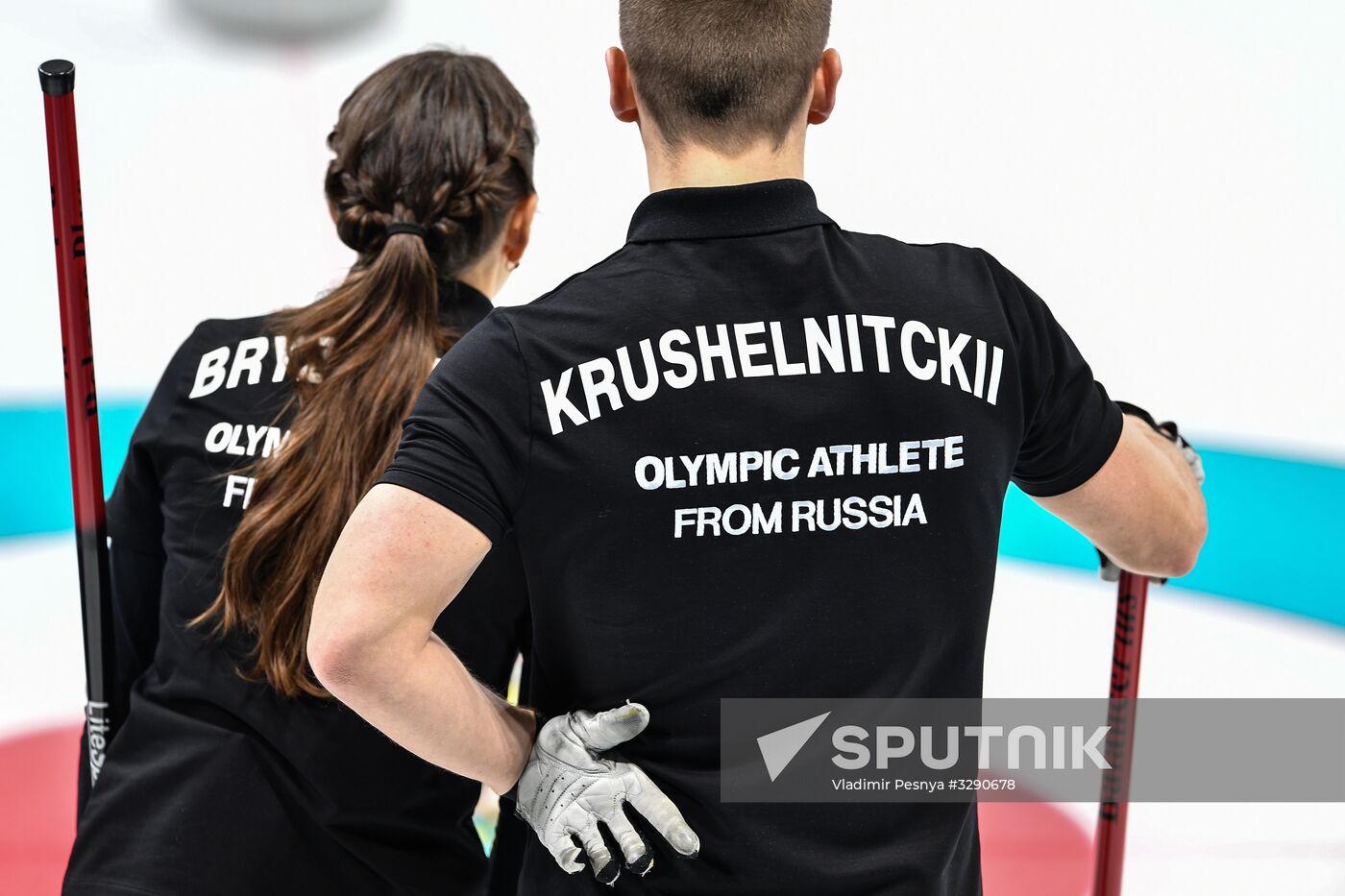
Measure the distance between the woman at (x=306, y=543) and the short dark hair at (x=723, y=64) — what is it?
17.1 inches

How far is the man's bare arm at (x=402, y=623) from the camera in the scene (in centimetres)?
96

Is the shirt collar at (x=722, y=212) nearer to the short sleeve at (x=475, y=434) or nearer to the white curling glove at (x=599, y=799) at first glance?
the short sleeve at (x=475, y=434)

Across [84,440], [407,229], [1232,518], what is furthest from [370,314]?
[1232,518]

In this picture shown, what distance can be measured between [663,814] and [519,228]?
0.72m

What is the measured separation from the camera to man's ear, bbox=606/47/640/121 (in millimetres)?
1082

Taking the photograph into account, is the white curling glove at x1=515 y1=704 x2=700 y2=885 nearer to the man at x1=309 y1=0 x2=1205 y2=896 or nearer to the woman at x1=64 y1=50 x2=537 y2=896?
the man at x1=309 y1=0 x2=1205 y2=896

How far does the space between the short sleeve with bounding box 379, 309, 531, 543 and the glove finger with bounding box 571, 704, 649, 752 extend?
0.54 feet

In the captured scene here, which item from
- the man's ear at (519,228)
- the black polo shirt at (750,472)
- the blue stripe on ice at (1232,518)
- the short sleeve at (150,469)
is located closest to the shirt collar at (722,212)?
the black polo shirt at (750,472)

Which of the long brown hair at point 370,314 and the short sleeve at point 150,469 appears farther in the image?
the short sleeve at point 150,469

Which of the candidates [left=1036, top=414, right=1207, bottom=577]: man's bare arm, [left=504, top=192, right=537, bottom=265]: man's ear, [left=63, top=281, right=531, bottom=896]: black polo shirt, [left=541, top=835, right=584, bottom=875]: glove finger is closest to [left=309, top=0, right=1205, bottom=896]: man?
[left=541, top=835, right=584, bottom=875]: glove finger

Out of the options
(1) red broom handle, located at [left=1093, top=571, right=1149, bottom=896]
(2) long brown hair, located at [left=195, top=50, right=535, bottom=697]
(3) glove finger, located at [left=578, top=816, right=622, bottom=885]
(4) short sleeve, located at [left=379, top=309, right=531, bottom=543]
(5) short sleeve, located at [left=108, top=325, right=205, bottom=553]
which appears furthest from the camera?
(1) red broom handle, located at [left=1093, top=571, right=1149, bottom=896]

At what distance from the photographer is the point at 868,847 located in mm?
1091

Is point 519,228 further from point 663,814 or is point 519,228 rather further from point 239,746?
point 663,814

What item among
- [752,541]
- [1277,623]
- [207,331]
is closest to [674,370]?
[752,541]
